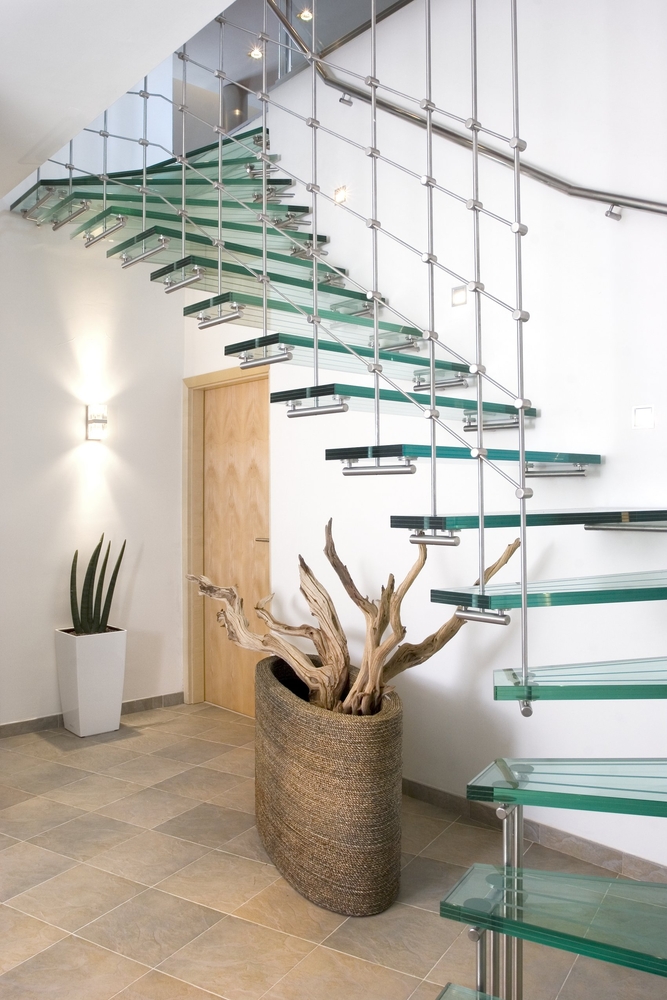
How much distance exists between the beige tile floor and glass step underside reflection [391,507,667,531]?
1171 mm

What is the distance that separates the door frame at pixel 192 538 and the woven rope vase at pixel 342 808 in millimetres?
2211

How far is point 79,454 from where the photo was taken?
4.15m

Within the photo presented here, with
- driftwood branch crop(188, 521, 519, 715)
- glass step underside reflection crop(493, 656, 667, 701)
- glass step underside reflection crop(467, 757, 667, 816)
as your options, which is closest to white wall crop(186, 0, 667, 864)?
driftwood branch crop(188, 521, 519, 715)

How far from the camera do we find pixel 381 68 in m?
3.28

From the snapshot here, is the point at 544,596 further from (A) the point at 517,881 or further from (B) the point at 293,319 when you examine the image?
(B) the point at 293,319

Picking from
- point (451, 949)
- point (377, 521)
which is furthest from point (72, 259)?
point (451, 949)

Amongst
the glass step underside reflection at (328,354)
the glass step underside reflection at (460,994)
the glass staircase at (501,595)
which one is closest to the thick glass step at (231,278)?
the glass staircase at (501,595)

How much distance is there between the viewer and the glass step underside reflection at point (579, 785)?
1.22 metres

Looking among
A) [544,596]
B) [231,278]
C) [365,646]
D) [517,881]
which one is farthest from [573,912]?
[231,278]

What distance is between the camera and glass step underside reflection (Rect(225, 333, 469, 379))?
6.66ft

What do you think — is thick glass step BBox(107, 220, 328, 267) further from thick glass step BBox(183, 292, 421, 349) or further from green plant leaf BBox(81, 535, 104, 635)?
green plant leaf BBox(81, 535, 104, 635)

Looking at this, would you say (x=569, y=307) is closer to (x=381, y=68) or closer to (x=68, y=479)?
(x=381, y=68)

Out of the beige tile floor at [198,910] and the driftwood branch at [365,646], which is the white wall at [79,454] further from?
the driftwood branch at [365,646]

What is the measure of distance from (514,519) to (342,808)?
1068 mm
